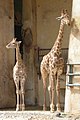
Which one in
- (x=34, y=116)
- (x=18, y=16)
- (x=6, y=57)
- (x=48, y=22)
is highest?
(x=18, y=16)

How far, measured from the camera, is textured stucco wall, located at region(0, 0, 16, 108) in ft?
30.3

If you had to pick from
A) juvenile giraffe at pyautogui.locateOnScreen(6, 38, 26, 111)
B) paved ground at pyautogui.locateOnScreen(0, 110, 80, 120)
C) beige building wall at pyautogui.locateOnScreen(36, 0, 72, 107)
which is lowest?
paved ground at pyautogui.locateOnScreen(0, 110, 80, 120)

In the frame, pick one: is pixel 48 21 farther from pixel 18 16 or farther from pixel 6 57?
pixel 6 57

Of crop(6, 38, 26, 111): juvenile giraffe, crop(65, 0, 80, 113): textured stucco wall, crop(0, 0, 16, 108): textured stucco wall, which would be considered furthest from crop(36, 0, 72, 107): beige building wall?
crop(65, 0, 80, 113): textured stucco wall

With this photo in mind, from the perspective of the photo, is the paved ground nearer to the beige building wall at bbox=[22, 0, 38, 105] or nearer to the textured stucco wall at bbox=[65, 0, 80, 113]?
the textured stucco wall at bbox=[65, 0, 80, 113]

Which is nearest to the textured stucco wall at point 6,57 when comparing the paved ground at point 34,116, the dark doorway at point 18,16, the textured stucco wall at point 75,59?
the dark doorway at point 18,16

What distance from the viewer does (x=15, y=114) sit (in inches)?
297

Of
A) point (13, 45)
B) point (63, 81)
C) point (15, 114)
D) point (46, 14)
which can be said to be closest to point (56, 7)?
point (46, 14)

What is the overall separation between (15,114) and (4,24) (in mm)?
2545

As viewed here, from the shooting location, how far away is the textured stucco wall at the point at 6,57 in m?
9.24

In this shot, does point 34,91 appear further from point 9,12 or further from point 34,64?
point 9,12

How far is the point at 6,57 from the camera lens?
9.34m

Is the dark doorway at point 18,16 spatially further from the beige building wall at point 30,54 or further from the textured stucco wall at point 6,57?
the textured stucco wall at point 6,57

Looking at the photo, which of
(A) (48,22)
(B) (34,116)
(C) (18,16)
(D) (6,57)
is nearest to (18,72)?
(B) (34,116)
